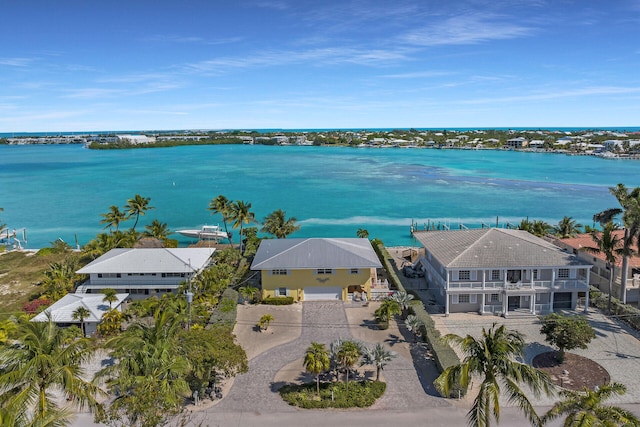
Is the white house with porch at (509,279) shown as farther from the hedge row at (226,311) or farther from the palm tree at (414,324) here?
the hedge row at (226,311)

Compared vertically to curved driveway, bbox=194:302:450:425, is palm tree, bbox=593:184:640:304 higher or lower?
higher

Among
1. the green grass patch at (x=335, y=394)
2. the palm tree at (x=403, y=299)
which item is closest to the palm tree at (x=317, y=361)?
the green grass patch at (x=335, y=394)

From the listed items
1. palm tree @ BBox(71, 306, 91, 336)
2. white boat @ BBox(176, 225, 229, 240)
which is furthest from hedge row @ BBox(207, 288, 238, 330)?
white boat @ BBox(176, 225, 229, 240)

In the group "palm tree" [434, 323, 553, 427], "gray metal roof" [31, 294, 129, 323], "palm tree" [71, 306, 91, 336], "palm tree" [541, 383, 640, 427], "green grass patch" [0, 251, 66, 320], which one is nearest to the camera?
"palm tree" [541, 383, 640, 427]

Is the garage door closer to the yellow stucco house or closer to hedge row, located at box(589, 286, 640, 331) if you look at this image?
the yellow stucco house

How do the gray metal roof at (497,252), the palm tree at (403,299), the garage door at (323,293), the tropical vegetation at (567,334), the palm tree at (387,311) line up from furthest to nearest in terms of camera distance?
the garage door at (323,293), the gray metal roof at (497,252), the palm tree at (403,299), the palm tree at (387,311), the tropical vegetation at (567,334)

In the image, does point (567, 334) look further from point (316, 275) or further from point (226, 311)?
point (226, 311)

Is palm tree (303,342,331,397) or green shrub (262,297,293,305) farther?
green shrub (262,297,293,305)
